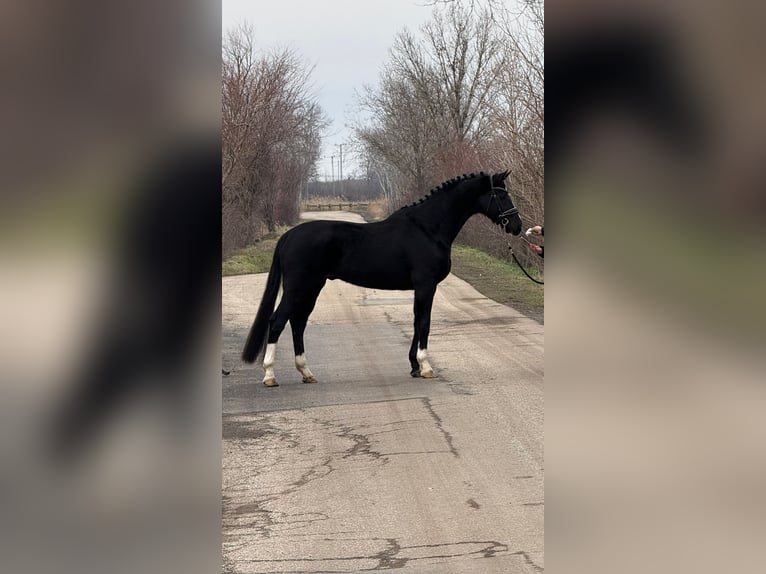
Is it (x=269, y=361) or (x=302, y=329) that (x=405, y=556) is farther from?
(x=302, y=329)

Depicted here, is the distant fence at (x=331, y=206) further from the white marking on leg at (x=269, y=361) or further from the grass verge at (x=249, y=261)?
the white marking on leg at (x=269, y=361)

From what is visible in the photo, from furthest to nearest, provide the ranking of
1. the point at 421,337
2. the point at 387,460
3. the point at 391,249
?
the point at 391,249 < the point at 421,337 < the point at 387,460

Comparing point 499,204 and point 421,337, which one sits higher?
point 499,204

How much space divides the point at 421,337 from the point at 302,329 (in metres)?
0.99

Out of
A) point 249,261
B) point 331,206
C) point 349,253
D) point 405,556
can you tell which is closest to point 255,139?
point 249,261

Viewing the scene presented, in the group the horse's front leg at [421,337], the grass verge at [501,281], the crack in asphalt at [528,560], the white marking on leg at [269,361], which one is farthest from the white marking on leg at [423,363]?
the crack in asphalt at [528,560]

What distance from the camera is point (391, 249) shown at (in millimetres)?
7977

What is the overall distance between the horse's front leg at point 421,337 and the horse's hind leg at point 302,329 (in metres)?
0.83

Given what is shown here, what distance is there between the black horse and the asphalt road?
0.67m

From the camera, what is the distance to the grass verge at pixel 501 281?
12156mm

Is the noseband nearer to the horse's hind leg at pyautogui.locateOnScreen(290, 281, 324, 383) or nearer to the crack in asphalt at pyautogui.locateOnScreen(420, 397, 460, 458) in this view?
the horse's hind leg at pyautogui.locateOnScreen(290, 281, 324, 383)

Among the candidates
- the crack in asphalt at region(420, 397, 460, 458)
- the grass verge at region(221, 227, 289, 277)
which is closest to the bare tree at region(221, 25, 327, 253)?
the grass verge at region(221, 227, 289, 277)
